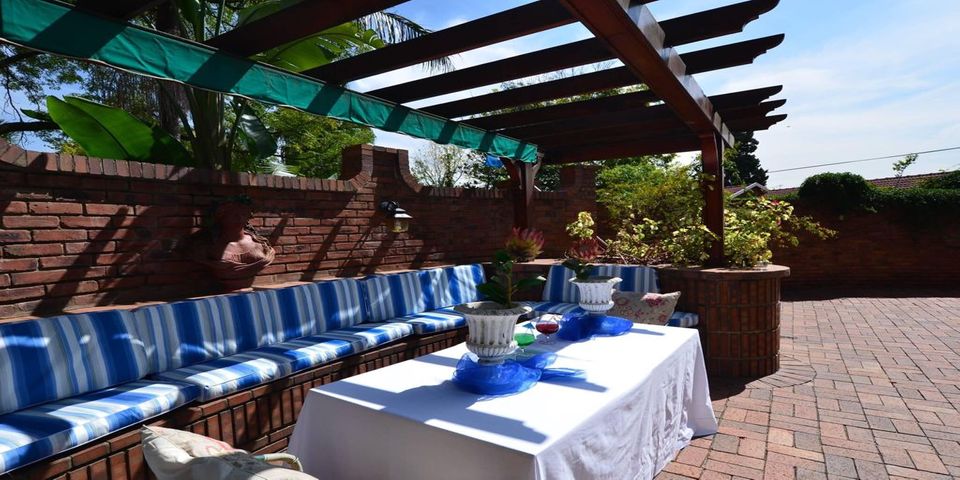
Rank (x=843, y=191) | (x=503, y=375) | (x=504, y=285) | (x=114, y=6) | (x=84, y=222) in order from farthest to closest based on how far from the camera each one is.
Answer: (x=843, y=191), (x=84, y=222), (x=114, y=6), (x=504, y=285), (x=503, y=375)

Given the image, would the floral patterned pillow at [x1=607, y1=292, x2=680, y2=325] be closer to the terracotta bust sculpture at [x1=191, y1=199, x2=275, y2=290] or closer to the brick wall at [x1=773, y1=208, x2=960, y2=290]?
the terracotta bust sculpture at [x1=191, y1=199, x2=275, y2=290]

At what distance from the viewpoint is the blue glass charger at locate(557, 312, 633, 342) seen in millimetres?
2736

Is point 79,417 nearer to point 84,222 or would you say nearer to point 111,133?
point 84,222

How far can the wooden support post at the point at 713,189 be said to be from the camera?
4699mm

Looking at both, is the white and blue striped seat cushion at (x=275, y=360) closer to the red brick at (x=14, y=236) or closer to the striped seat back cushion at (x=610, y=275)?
the red brick at (x=14, y=236)

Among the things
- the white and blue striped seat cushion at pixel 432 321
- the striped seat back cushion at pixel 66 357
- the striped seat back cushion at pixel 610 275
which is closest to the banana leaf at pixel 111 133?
the striped seat back cushion at pixel 66 357

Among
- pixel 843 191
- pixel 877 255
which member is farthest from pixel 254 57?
pixel 877 255

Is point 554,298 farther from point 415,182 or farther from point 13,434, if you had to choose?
point 13,434

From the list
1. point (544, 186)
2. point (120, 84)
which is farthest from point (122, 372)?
point (544, 186)

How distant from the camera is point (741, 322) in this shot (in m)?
4.19

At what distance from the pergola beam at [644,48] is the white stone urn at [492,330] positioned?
54.5 inches

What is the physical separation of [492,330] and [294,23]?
6.13ft

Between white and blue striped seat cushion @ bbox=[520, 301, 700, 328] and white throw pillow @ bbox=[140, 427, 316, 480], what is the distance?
105 inches

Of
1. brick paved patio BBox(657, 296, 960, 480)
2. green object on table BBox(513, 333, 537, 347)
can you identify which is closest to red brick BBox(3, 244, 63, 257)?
green object on table BBox(513, 333, 537, 347)
